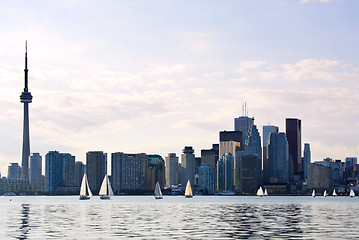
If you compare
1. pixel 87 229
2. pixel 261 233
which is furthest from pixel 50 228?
pixel 261 233

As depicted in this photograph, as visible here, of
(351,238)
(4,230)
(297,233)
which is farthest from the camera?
(4,230)

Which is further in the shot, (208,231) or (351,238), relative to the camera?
(208,231)

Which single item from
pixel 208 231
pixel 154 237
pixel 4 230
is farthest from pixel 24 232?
pixel 208 231

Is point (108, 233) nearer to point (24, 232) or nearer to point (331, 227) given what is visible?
point (24, 232)

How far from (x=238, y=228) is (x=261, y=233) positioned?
10021mm

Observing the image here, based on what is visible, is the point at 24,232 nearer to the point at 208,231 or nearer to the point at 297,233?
the point at 208,231

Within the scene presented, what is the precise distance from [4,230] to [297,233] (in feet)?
131

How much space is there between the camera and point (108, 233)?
3290 inches

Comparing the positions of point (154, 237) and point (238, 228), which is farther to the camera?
point (238, 228)

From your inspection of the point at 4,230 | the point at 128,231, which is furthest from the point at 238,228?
the point at 4,230

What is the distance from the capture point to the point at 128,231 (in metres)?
86.9

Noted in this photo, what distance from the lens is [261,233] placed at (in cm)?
8369

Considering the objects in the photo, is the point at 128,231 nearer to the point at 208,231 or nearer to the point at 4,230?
the point at 208,231

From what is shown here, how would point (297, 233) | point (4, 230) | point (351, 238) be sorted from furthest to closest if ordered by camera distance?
point (4, 230)
point (297, 233)
point (351, 238)
